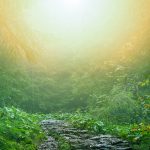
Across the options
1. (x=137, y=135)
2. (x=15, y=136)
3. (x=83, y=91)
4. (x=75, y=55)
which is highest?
(x=75, y=55)

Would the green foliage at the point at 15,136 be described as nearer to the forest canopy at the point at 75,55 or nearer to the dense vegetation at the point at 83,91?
the dense vegetation at the point at 83,91

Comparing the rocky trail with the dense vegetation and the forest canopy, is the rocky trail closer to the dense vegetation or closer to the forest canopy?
the dense vegetation

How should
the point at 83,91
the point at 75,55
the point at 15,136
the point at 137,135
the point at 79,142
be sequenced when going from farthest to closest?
the point at 75,55 → the point at 83,91 → the point at 137,135 → the point at 79,142 → the point at 15,136

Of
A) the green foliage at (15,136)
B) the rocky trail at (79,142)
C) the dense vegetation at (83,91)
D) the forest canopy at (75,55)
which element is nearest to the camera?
the green foliage at (15,136)

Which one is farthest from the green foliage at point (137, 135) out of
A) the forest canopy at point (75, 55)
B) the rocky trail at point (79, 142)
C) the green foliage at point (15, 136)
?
the forest canopy at point (75, 55)

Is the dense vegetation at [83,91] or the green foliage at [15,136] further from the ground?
the dense vegetation at [83,91]

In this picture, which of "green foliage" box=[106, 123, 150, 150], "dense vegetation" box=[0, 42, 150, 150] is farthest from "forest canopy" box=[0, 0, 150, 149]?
"green foliage" box=[106, 123, 150, 150]

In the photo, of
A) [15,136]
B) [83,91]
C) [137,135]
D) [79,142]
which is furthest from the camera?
[83,91]

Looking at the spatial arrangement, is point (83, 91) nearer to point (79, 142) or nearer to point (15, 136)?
point (79, 142)

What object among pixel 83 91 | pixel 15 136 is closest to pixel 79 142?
pixel 15 136

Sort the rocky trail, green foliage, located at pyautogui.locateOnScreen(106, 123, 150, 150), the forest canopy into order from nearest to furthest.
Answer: green foliage, located at pyautogui.locateOnScreen(106, 123, 150, 150) < the rocky trail < the forest canopy

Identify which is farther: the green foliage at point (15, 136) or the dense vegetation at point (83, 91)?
the dense vegetation at point (83, 91)

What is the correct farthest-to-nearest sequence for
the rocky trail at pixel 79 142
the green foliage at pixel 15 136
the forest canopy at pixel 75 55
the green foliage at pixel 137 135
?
the forest canopy at pixel 75 55, the rocky trail at pixel 79 142, the green foliage at pixel 137 135, the green foliage at pixel 15 136

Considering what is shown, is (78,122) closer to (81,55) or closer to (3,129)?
(3,129)
